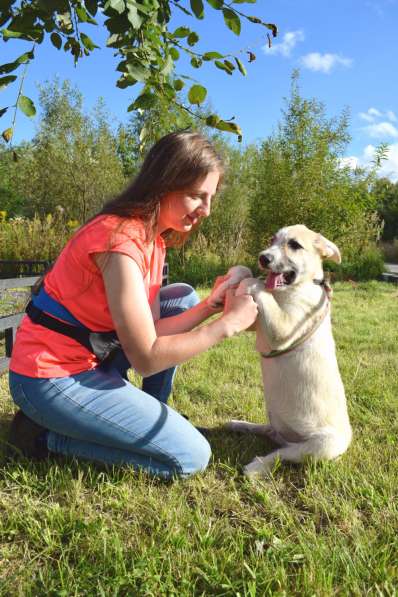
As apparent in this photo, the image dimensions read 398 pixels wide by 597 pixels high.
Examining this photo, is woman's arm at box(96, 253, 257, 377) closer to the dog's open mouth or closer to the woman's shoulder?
the woman's shoulder

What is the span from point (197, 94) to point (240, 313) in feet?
3.21

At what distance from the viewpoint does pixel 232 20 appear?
71.7 inches

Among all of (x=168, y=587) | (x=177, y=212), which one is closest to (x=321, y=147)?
(x=177, y=212)

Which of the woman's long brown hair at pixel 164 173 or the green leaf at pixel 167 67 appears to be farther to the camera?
the woman's long brown hair at pixel 164 173

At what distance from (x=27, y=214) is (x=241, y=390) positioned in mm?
22965

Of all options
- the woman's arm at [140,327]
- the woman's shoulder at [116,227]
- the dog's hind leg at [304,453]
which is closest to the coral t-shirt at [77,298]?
the woman's shoulder at [116,227]

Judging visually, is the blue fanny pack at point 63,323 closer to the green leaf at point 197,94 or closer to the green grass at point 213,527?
the green grass at point 213,527

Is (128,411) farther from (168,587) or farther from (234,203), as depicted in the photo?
(234,203)

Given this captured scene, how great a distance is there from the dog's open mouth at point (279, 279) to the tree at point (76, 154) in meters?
16.5

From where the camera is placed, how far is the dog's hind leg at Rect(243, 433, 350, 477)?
2.30 m

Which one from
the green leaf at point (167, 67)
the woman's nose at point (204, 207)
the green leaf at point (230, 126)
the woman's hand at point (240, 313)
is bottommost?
the woman's hand at point (240, 313)

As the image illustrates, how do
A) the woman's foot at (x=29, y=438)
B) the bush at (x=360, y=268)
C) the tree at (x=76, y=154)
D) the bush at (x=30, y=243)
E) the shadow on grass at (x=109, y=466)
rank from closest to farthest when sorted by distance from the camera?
the shadow on grass at (x=109, y=466) → the woman's foot at (x=29, y=438) → the bush at (x=30, y=243) → the bush at (x=360, y=268) → the tree at (x=76, y=154)

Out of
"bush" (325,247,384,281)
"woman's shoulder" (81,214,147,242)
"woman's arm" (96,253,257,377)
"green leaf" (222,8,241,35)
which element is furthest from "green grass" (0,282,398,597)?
"bush" (325,247,384,281)

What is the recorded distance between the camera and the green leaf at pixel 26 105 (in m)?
1.71
